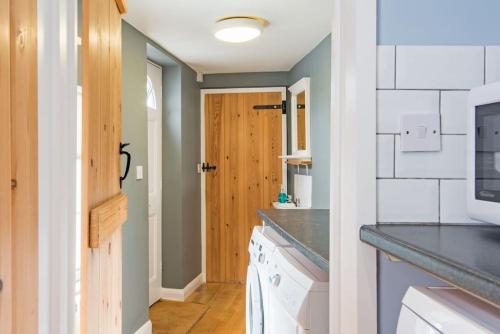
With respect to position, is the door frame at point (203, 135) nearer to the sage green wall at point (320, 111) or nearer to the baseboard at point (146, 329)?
the sage green wall at point (320, 111)

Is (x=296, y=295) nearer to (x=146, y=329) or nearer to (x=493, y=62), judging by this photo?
(x=493, y=62)

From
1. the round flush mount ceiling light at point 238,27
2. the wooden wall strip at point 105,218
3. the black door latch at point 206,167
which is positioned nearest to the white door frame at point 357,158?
the wooden wall strip at point 105,218

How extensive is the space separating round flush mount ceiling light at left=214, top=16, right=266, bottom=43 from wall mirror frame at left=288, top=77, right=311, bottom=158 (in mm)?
869

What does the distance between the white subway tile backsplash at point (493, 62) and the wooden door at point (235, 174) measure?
3.25 meters

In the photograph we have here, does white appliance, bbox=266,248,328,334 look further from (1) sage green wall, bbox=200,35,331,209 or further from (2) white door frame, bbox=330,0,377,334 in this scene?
(1) sage green wall, bbox=200,35,331,209

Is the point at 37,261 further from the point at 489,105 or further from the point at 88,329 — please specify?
the point at 489,105

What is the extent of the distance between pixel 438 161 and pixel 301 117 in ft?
9.03

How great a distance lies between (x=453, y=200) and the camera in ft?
2.79

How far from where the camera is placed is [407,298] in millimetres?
580

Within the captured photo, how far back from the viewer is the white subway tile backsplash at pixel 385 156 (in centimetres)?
84

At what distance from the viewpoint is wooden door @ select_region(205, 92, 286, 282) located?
4.11 metres

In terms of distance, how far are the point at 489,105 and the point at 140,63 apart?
2554 mm

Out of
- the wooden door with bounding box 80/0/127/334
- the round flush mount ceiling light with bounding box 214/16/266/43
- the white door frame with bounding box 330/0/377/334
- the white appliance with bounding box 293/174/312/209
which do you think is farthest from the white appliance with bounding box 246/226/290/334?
the round flush mount ceiling light with bounding box 214/16/266/43

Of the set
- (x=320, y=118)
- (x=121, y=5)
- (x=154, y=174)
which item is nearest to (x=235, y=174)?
(x=154, y=174)
